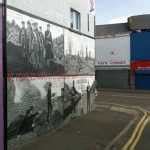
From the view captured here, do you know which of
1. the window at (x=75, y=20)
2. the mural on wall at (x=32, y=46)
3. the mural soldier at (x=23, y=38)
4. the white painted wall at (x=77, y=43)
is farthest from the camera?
the window at (x=75, y=20)

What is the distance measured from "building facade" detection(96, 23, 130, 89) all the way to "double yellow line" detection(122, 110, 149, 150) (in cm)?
2090

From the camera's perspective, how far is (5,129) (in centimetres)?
1009

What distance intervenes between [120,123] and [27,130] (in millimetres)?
5690

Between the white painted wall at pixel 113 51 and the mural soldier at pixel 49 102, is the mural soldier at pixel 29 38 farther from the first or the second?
the white painted wall at pixel 113 51

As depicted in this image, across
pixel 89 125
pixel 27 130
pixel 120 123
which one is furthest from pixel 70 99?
pixel 27 130

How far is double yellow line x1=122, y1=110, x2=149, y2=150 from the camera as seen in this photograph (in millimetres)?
11288

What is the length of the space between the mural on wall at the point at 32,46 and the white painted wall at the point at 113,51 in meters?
25.4

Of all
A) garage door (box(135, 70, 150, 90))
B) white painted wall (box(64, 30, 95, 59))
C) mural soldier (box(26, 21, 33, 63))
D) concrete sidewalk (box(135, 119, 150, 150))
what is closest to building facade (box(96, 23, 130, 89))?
garage door (box(135, 70, 150, 90))

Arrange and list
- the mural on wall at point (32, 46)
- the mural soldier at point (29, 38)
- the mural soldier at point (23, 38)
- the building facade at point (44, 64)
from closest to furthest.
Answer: the mural on wall at point (32, 46) → the building facade at point (44, 64) → the mural soldier at point (23, 38) → the mural soldier at point (29, 38)

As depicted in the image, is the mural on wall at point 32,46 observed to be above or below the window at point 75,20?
below

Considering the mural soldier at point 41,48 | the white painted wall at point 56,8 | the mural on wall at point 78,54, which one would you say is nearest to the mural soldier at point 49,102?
the mural soldier at point 41,48

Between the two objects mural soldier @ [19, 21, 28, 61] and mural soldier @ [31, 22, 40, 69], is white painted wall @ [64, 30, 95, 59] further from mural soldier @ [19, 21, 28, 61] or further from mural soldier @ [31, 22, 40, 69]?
mural soldier @ [19, 21, 28, 61]

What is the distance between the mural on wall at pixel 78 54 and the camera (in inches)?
596

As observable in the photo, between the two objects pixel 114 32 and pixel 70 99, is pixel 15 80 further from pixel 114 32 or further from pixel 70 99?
pixel 114 32
